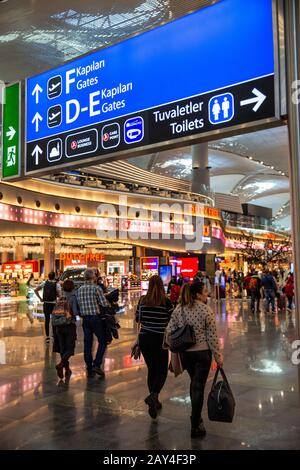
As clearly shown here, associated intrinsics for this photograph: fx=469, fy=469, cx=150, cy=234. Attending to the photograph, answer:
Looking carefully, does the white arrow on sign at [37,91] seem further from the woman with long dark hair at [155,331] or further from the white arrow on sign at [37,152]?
the woman with long dark hair at [155,331]

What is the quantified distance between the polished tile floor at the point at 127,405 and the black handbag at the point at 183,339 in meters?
0.82

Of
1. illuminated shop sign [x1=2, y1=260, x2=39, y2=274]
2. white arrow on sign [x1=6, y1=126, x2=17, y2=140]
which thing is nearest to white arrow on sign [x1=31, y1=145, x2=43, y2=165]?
white arrow on sign [x1=6, y1=126, x2=17, y2=140]

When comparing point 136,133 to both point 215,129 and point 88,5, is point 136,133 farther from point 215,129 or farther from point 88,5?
point 88,5

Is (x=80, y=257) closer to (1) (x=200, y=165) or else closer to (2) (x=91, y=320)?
(1) (x=200, y=165)

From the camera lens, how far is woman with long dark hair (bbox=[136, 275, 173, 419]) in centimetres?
527

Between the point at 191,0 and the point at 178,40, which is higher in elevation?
the point at 191,0

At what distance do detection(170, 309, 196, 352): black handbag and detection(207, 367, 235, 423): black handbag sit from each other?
45cm

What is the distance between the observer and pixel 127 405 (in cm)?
556

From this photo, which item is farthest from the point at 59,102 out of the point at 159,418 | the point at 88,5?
the point at 88,5

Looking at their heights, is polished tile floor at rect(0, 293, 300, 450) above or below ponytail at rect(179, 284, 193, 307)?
below

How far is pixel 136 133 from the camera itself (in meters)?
4.62

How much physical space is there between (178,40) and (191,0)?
34.4 ft

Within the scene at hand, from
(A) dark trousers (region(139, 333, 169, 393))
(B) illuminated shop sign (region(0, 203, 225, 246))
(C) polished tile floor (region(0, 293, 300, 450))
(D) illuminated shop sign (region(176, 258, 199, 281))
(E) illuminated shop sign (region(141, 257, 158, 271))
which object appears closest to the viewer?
(C) polished tile floor (region(0, 293, 300, 450))

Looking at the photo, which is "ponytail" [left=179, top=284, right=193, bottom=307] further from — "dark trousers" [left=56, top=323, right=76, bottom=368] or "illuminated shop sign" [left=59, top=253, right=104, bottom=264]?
"illuminated shop sign" [left=59, top=253, right=104, bottom=264]
